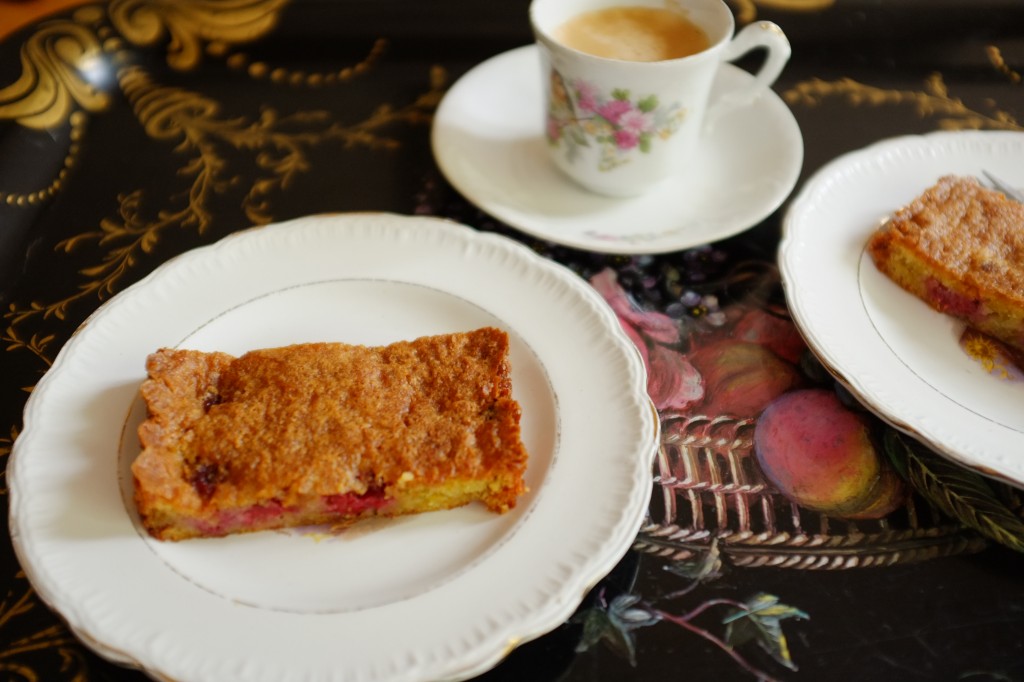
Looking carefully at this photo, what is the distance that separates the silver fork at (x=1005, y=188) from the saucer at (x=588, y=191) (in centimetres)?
42

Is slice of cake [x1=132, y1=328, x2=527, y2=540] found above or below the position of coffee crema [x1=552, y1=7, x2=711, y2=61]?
below

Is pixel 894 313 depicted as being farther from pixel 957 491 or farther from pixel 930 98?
pixel 930 98

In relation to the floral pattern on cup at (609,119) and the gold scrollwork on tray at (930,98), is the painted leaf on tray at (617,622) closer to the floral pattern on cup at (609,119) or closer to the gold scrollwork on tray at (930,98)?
the floral pattern on cup at (609,119)

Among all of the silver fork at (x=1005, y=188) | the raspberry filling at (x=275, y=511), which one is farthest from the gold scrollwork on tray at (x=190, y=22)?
the silver fork at (x=1005, y=188)

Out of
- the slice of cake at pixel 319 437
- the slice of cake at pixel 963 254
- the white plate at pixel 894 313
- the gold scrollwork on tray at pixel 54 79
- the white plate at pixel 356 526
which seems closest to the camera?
the white plate at pixel 356 526

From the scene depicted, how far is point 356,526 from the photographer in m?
1.18

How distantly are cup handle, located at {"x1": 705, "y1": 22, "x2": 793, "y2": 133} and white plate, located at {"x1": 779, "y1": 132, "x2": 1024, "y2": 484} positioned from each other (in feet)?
0.85

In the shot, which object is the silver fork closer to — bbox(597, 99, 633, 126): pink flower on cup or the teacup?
the teacup

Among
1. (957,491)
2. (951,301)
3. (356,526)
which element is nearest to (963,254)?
(951,301)

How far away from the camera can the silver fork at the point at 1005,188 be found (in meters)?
1.68

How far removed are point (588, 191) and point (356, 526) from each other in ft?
3.15

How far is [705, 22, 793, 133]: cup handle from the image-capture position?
164 centimetres

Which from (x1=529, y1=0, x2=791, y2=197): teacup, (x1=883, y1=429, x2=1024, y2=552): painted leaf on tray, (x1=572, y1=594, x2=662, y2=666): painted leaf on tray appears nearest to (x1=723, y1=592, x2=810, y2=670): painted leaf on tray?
(x1=572, y1=594, x2=662, y2=666): painted leaf on tray

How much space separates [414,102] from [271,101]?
14.9 inches
